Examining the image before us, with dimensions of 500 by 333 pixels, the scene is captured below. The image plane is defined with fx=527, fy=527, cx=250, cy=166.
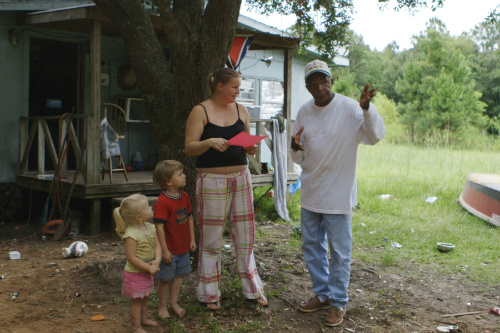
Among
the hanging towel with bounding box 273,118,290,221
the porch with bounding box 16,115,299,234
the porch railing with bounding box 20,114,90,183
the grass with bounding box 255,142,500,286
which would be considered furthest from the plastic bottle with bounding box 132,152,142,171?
the hanging towel with bounding box 273,118,290,221

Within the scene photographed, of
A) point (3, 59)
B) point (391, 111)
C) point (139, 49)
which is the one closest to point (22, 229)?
point (3, 59)

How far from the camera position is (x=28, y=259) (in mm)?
6352

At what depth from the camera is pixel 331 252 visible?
4219 mm

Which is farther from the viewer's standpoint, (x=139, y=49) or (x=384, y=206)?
(x=384, y=206)

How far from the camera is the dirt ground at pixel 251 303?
4191 millimetres

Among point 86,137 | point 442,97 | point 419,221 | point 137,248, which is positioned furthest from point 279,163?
point 442,97

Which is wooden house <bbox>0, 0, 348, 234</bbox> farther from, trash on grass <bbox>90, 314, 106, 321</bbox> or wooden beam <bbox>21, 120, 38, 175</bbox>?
trash on grass <bbox>90, 314, 106, 321</bbox>

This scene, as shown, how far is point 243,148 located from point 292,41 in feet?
19.1

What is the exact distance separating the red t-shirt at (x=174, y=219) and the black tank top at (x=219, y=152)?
13.2 inches

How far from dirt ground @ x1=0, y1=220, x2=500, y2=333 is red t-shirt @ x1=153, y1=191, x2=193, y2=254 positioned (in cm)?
62

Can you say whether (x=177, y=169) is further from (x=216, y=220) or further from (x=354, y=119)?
(x=354, y=119)

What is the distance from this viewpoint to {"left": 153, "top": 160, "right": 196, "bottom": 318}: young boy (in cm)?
392

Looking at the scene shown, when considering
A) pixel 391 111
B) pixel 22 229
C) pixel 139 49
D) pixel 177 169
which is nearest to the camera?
pixel 177 169

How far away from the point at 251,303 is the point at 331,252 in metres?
0.81
